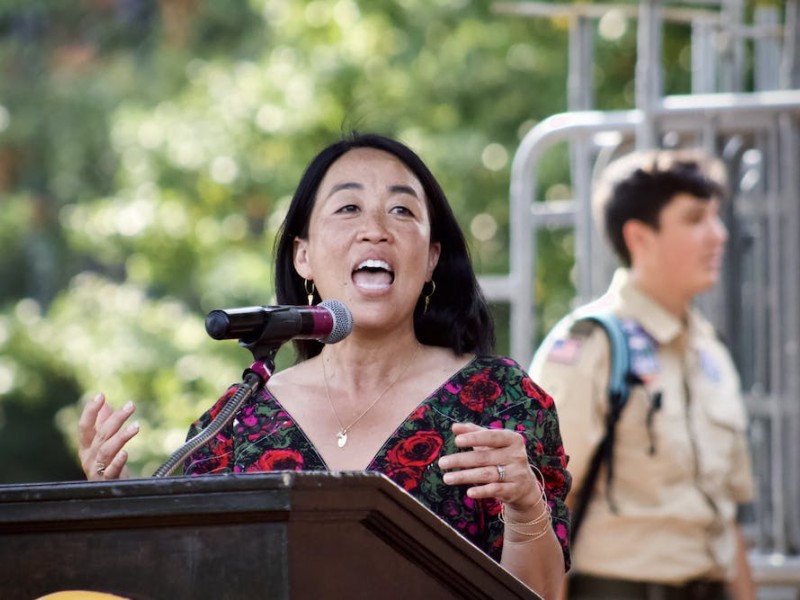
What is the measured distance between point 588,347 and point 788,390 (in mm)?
1001

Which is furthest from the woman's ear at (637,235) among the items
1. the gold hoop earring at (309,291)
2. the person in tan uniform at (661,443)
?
the gold hoop earring at (309,291)

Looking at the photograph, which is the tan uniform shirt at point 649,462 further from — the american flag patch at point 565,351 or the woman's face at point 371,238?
the woman's face at point 371,238

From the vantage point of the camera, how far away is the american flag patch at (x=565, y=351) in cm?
570

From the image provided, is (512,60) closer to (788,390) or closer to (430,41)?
(430,41)

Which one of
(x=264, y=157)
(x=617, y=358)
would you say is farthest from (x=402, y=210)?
(x=264, y=157)

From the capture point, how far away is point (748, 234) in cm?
666

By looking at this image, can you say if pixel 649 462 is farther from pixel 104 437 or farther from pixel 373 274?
pixel 104 437

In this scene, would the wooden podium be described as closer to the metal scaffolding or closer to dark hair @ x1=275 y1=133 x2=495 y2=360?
dark hair @ x1=275 y1=133 x2=495 y2=360

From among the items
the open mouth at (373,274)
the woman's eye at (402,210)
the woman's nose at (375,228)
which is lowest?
the open mouth at (373,274)

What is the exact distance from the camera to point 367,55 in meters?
13.1

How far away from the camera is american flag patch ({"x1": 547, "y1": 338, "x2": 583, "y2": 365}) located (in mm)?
5695

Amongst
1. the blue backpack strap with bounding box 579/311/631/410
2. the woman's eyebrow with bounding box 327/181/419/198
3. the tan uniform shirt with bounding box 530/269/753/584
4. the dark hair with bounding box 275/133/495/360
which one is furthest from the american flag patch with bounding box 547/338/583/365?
the woman's eyebrow with bounding box 327/181/419/198

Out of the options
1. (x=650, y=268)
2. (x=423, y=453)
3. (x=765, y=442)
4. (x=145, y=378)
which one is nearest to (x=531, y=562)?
(x=423, y=453)

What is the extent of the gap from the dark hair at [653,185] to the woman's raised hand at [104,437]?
10.0 feet
